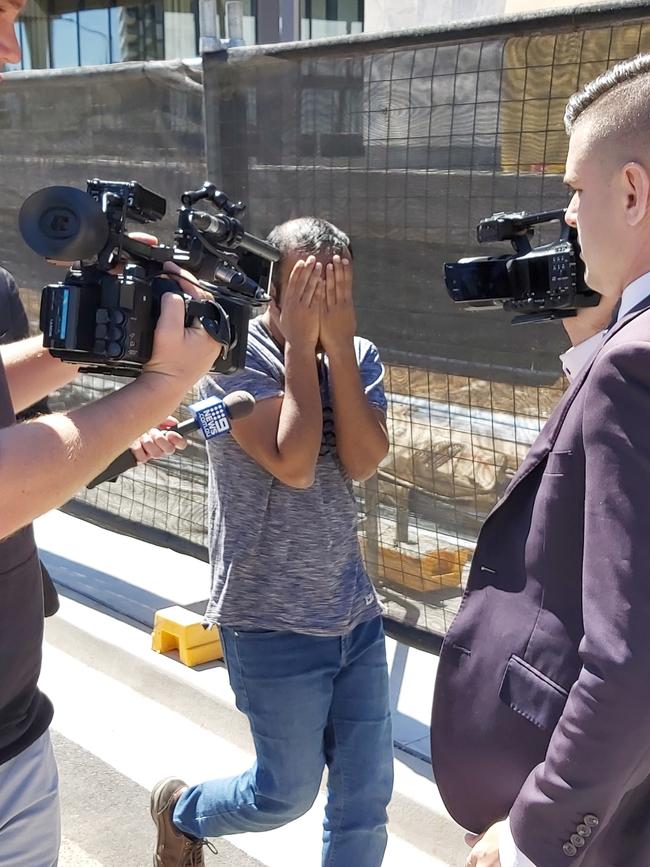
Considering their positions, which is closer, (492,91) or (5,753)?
(5,753)

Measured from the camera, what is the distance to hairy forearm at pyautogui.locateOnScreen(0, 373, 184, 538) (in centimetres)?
160

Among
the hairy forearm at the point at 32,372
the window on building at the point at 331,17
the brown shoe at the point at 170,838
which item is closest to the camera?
the hairy forearm at the point at 32,372

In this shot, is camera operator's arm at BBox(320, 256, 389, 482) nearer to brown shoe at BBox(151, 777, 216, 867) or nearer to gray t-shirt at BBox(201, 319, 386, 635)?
gray t-shirt at BBox(201, 319, 386, 635)

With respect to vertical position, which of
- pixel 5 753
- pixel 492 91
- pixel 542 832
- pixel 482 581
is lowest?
pixel 5 753

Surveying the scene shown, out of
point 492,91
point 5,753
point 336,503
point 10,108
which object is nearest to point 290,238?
point 336,503

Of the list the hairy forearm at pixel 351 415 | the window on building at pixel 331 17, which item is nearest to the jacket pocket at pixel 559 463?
the hairy forearm at pixel 351 415

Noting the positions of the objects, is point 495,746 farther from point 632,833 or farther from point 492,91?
point 492,91

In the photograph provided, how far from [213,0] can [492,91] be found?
1454 millimetres

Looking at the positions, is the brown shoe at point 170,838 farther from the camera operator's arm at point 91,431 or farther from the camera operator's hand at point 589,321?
the camera operator's hand at point 589,321

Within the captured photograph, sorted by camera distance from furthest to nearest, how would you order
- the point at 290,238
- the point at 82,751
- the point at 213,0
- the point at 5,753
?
the point at 213,0 → the point at 82,751 → the point at 290,238 → the point at 5,753

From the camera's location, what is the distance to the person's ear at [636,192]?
1.54 m

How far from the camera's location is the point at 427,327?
3.74m

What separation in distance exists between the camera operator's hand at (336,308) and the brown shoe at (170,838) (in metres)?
1.33

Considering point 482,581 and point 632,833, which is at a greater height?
point 482,581
